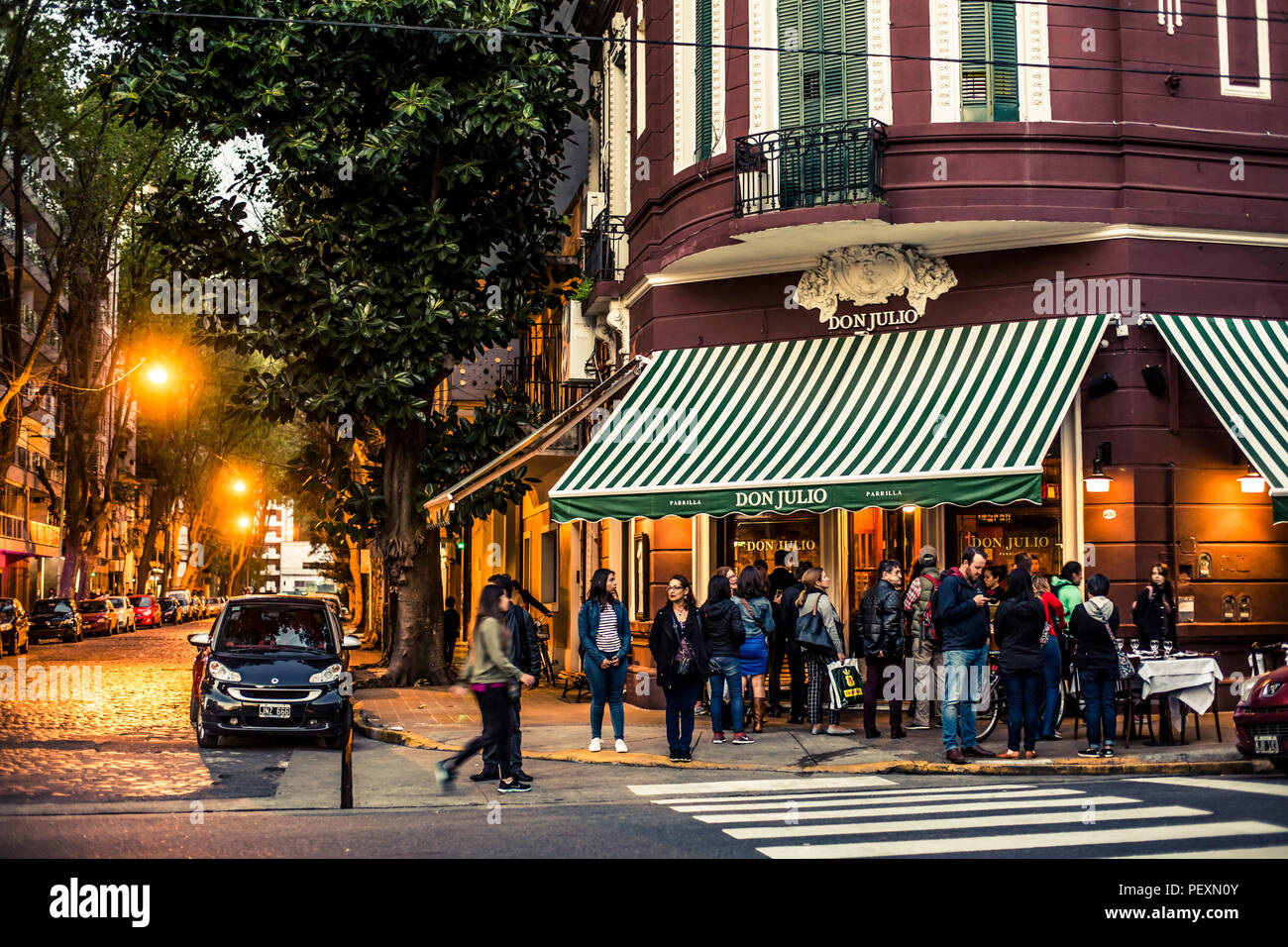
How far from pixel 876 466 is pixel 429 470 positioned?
9.55 meters

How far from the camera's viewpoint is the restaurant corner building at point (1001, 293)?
51.6 feet

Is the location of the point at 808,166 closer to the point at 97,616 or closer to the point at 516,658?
the point at 516,658

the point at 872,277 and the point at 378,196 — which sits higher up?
the point at 378,196

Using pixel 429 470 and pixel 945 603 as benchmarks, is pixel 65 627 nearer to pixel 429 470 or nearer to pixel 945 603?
pixel 429 470

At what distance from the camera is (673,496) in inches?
628

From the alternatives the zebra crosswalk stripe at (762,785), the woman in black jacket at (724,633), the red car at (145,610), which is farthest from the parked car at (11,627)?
the zebra crosswalk stripe at (762,785)

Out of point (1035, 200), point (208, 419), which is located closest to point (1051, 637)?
point (1035, 200)

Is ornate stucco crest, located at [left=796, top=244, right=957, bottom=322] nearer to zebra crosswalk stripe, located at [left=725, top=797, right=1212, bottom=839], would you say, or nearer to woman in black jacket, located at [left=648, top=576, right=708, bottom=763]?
woman in black jacket, located at [left=648, top=576, right=708, bottom=763]

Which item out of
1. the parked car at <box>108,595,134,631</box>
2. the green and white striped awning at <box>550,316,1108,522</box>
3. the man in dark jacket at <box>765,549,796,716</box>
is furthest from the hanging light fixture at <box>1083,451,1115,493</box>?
the parked car at <box>108,595,134,631</box>

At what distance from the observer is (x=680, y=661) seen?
1396 centimetres

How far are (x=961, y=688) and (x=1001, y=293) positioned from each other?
5.63 meters

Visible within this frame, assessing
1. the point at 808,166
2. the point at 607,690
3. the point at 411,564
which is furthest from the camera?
the point at 411,564

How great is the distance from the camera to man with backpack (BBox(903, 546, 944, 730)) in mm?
13953

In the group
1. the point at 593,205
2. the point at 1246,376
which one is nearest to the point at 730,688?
the point at 1246,376
